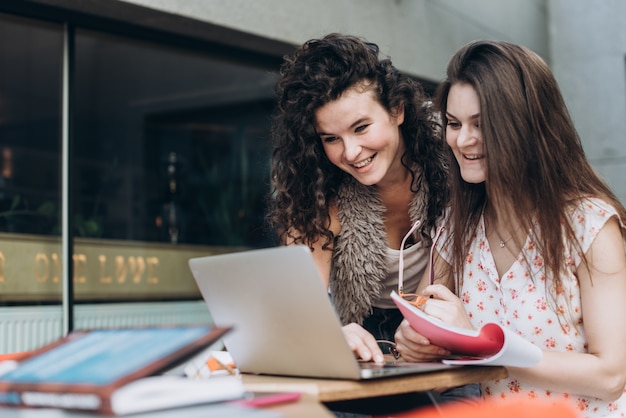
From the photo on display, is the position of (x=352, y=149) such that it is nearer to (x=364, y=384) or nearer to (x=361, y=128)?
(x=361, y=128)

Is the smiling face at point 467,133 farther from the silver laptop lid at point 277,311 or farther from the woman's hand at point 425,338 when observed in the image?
the silver laptop lid at point 277,311

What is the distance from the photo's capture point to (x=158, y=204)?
5457 mm

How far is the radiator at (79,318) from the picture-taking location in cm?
357

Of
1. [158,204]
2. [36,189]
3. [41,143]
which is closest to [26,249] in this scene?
[36,189]

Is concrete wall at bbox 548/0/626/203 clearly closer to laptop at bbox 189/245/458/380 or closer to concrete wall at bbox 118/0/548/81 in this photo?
concrete wall at bbox 118/0/548/81

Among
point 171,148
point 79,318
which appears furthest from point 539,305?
point 171,148

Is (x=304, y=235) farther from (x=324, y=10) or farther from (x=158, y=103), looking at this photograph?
(x=158, y=103)

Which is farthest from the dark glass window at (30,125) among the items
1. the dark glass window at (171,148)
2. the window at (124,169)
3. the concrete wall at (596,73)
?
the concrete wall at (596,73)

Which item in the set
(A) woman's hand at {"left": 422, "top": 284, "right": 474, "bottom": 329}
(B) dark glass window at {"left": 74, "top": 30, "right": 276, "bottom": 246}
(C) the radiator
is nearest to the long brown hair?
(A) woman's hand at {"left": 422, "top": 284, "right": 474, "bottom": 329}

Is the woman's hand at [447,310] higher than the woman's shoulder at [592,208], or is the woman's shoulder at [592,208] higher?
the woman's shoulder at [592,208]

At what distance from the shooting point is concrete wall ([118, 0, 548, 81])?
3.76 m

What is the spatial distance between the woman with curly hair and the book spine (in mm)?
1250

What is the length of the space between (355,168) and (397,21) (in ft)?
9.42

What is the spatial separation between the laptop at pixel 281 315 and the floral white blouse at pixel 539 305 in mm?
322
